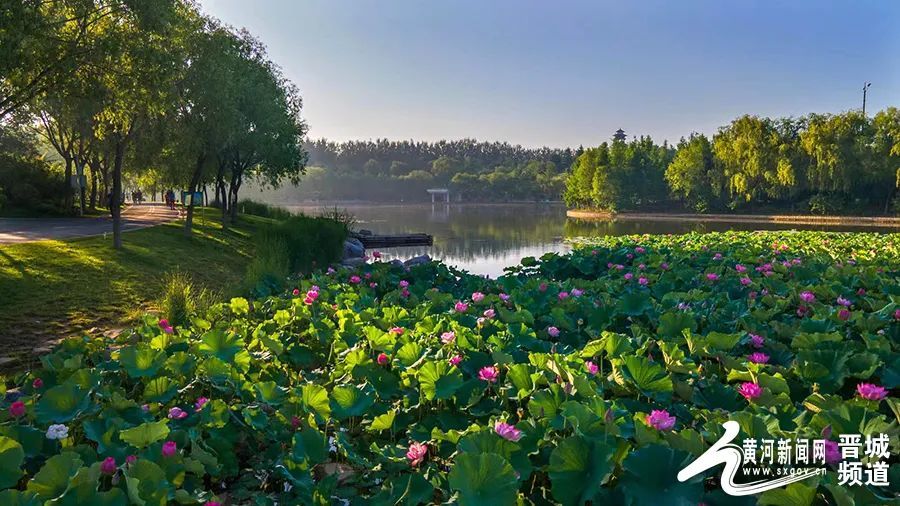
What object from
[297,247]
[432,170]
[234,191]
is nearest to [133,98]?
[297,247]

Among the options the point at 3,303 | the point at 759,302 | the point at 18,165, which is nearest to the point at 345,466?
the point at 759,302

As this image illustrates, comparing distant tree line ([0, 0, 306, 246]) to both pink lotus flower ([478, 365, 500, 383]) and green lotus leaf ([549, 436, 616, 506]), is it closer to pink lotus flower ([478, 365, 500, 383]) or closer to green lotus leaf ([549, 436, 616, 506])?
pink lotus flower ([478, 365, 500, 383])

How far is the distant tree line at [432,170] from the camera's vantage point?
100 metres

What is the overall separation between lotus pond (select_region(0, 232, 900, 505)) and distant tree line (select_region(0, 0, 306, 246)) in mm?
7623

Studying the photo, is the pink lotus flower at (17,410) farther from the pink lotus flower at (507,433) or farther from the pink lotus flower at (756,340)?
the pink lotus flower at (756,340)

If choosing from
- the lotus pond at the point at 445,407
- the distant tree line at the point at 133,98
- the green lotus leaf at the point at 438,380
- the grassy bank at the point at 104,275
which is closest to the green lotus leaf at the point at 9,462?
the lotus pond at the point at 445,407

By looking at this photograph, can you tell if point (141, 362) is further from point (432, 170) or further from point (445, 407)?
point (432, 170)

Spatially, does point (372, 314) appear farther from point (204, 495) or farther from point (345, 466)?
point (204, 495)

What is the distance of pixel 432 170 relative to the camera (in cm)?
12031

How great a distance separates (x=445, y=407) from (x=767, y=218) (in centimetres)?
5119

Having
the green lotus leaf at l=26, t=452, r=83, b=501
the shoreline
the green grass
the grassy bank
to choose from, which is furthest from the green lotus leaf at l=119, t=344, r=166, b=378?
the shoreline

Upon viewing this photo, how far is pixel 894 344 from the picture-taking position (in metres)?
3.39

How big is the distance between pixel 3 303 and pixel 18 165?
21.0 metres

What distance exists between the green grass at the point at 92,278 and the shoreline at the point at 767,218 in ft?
139
